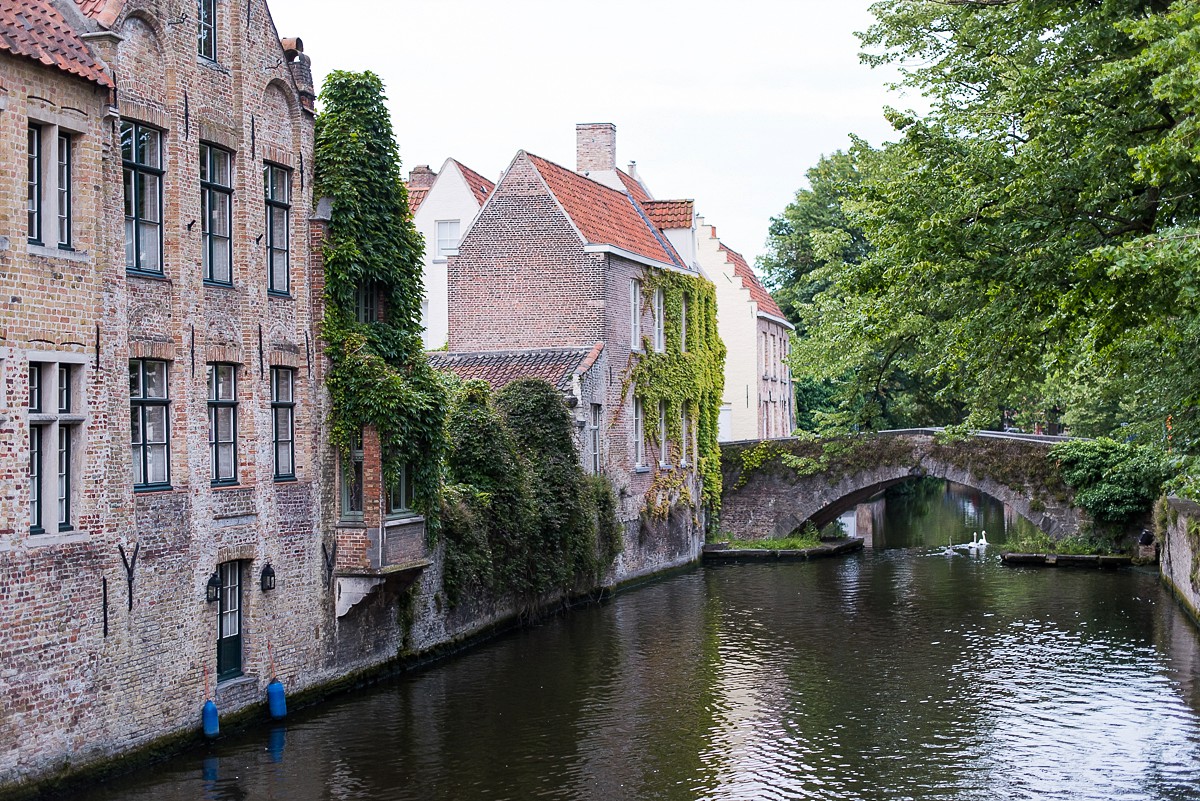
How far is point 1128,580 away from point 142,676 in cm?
2284

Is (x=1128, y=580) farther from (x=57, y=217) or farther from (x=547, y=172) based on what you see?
(x=57, y=217)

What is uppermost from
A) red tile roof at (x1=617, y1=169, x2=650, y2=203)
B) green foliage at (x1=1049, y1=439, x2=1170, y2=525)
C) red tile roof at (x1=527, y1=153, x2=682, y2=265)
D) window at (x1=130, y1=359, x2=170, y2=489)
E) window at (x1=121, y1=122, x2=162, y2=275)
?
red tile roof at (x1=617, y1=169, x2=650, y2=203)

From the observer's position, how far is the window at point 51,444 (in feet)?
42.8

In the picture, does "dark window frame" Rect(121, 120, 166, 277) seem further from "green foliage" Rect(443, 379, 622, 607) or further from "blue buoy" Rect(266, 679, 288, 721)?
"green foliage" Rect(443, 379, 622, 607)

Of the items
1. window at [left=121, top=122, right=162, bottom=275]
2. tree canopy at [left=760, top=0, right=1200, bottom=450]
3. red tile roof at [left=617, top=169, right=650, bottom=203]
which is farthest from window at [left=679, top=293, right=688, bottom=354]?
window at [left=121, top=122, right=162, bottom=275]

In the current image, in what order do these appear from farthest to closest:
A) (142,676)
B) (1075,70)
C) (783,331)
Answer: (783,331) → (1075,70) → (142,676)

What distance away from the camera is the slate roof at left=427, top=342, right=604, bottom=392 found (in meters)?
28.1

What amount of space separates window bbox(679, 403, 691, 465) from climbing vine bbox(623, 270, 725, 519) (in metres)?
0.05

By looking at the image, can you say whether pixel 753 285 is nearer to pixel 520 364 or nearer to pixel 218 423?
pixel 520 364

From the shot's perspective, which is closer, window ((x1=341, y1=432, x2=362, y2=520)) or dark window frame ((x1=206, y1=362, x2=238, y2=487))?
dark window frame ((x1=206, y1=362, x2=238, y2=487))

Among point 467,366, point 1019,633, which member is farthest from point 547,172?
point 1019,633

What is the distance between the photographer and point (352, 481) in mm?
18672

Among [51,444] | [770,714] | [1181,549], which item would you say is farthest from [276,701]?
[1181,549]

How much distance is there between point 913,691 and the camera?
1869 cm
